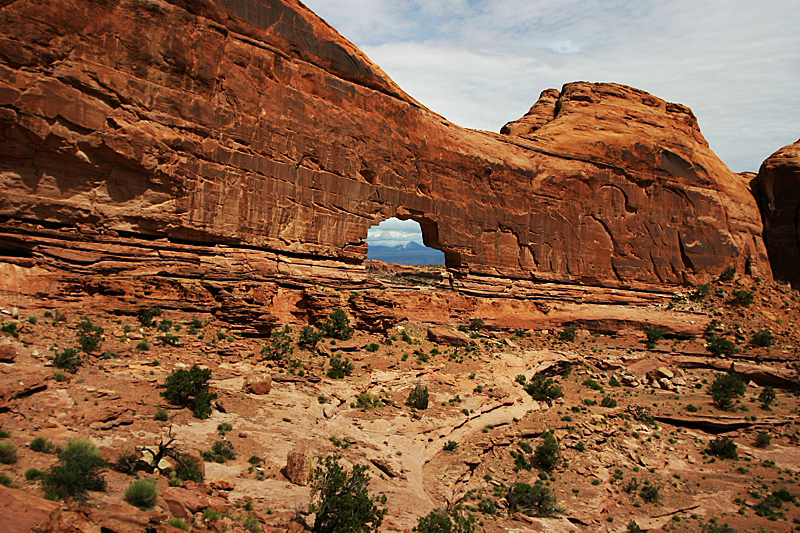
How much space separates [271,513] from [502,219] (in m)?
25.3

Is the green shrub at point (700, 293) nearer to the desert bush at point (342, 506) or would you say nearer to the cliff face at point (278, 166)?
the cliff face at point (278, 166)

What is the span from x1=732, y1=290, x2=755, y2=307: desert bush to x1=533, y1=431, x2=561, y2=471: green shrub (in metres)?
24.7

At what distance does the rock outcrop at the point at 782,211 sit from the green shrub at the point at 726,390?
21869mm

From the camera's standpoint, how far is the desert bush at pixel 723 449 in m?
20.8

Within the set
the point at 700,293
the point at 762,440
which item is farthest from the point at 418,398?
the point at 700,293

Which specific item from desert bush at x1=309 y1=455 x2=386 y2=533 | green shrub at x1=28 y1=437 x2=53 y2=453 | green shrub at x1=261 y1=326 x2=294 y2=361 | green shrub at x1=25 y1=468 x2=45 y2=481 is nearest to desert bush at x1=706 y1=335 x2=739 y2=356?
green shrub at x1=261 y1=326 x2=294 y2=361

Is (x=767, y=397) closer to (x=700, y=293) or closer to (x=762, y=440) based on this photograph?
(x=762, y=440)

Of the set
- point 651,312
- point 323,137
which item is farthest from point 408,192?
point 651,312

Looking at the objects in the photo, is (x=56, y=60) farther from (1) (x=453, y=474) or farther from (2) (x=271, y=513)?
(1) (x=453, y=474)

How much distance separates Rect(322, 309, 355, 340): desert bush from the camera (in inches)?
897

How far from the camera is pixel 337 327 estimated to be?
23.0m

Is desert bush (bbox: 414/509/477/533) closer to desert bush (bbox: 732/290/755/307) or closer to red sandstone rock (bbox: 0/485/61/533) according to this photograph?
red sandstone rock (bbox: 0/485/61/533)

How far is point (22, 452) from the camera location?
8.55 metres

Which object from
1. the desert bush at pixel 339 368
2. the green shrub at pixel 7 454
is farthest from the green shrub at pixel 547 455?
the green shrub at pixel 7 454
